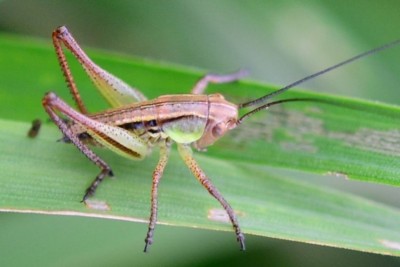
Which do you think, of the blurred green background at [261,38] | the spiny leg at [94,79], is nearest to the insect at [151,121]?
the spiny leg at [94,79]

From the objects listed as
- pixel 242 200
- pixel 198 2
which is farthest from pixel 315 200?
pixel 198 2

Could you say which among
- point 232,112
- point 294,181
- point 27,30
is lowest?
point 294,181

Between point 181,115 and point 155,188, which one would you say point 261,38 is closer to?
point 181,115

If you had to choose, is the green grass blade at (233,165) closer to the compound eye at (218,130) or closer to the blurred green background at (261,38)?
the compound eye at (218,130)

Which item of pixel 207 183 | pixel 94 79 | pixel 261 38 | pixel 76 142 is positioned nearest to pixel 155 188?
pixel 207 183

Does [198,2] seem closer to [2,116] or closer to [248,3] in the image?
[248,3]

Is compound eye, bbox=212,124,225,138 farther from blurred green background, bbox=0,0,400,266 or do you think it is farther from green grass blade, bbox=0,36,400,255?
blurred green background, bbox=0,0,400,266
